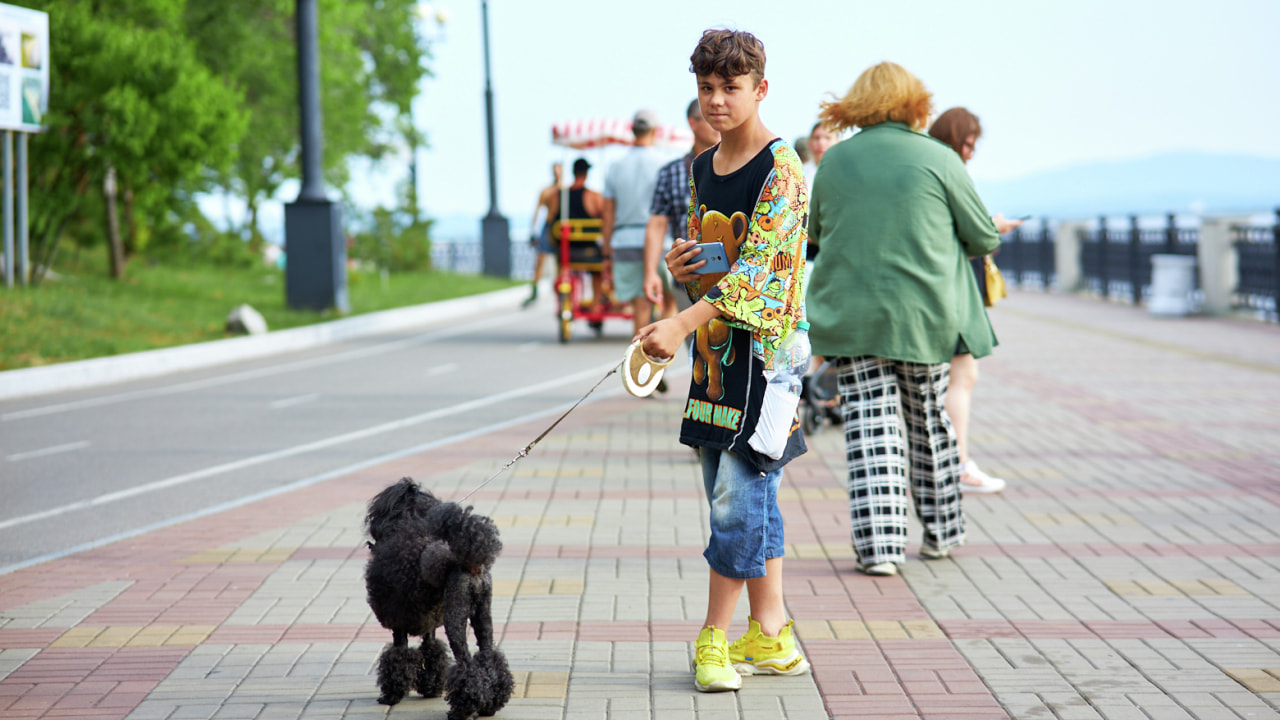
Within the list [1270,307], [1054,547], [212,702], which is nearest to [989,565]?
[1054,547]

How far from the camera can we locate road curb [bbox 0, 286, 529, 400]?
1224 centimetres

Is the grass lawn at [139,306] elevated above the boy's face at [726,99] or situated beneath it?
situated beneath

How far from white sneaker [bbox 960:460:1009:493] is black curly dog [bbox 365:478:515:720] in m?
3.88

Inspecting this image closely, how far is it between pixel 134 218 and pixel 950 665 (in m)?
21.4

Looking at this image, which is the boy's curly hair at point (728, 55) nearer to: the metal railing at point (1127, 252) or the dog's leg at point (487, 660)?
the dog's leg at point (487, 660)

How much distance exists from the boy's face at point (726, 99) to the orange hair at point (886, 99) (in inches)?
63.8

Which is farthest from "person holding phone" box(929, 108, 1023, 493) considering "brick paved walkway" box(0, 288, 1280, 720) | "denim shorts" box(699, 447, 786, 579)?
"denim shorts" box(699, 447, 786, 579)

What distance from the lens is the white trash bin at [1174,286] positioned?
63.5 ft

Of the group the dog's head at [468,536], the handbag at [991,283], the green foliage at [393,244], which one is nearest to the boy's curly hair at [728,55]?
the dog's head at [468,536]

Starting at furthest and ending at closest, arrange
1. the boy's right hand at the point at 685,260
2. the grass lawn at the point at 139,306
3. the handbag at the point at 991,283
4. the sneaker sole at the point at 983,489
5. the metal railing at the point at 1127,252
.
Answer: the metal railing at the point at 1127,252 < the grass lawn at the point at 139,306 < the sneaker sole at the point at 983,489 < the handbag at the point at 991,283 < the boy's right hand at the point at 685,260

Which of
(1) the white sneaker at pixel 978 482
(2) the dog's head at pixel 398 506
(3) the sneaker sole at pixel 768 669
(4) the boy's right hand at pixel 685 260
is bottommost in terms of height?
(3) the sneaker sole at pixel 768 669

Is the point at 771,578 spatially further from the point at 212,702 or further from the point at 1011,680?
the point at 212,702

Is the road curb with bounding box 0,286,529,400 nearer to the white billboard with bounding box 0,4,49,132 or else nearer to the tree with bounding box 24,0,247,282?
the tree with bounding box 24,0,247,282

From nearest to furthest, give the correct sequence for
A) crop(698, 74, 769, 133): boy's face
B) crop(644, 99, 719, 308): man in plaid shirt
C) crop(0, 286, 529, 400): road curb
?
crop(698, 74, 769, 133): boy's face, crop(644, 99, 719, 308): man in plaid shirt, crop(0, 286, 529, 400): road curb
